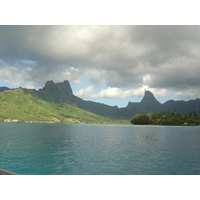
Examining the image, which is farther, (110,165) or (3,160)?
(3,160)

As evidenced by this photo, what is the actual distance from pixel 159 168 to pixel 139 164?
186 inches
